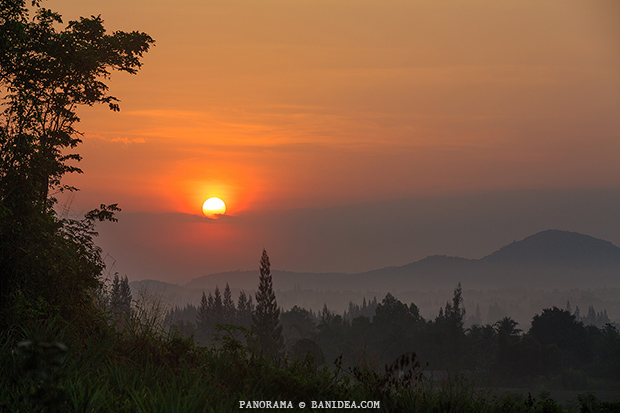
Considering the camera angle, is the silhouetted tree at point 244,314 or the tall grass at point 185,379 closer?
the tall grass at point 185,379

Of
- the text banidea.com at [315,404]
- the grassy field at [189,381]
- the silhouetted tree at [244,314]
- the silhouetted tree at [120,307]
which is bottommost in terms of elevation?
the text banidea.com at [315,404]

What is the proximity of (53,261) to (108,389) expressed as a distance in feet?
13.2

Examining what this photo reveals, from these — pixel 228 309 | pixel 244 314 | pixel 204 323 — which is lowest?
pixel 204 323

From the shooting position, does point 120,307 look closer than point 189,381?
No

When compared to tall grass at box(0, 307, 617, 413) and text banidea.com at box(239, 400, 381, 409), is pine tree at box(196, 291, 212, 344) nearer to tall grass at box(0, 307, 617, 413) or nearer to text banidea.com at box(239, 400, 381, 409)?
tall grass at box(0, 307, 617, 413)

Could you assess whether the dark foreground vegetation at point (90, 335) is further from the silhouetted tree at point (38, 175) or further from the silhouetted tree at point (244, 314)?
the silhouetted tree at point (244, 314)

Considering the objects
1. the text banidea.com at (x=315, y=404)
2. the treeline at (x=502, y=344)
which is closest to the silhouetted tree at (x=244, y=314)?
the treeline at (x=502, y=344)

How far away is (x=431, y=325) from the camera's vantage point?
392ft

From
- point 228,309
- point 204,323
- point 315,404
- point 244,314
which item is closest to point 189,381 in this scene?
point 315,404

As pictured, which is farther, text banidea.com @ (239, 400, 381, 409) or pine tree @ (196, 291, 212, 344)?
pine tree @ (196, 291, 212, 344)

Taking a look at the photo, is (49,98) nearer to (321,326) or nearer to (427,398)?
(427,398)

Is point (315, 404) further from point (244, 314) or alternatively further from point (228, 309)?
point (228, 309)

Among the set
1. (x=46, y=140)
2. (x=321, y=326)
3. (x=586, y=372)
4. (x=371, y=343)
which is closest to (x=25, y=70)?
(x=46, y=140)

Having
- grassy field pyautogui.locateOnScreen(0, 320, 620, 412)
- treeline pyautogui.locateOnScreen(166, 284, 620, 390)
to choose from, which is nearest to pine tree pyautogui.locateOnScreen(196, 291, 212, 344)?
treeline pyautogui.locateOnScreen(166, 284, 620, 390)
